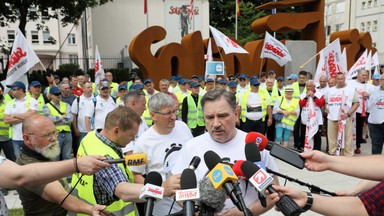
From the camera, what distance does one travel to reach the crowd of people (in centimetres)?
234

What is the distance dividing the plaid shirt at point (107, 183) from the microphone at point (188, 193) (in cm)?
81

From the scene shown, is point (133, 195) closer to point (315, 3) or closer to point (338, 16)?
point (315, 3)

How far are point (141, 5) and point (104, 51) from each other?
229 inches

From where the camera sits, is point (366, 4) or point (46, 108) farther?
point (366, 4)

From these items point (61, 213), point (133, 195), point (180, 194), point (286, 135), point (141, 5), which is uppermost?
point (141, 5)

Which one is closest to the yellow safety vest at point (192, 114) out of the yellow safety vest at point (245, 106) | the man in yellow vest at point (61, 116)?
the yellow safety vest at point (245, 106)

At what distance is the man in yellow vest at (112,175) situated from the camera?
2256mm

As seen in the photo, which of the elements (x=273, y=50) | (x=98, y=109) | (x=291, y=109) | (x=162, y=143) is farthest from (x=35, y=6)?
(x=162, y=143)

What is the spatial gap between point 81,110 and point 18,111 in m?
1.29

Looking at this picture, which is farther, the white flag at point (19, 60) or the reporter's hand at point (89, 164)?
the white flag at point (19, 60)

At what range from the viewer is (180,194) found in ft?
5.04

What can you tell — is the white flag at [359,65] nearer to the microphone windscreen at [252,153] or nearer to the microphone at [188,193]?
the microphone windscreen at [252,153]

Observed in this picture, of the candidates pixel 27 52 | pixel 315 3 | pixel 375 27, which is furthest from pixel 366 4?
pixel 27 52

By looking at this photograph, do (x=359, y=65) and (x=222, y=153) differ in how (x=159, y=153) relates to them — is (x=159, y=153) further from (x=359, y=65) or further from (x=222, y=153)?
(x=359, y=65)
